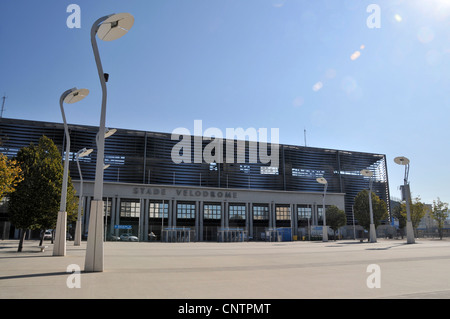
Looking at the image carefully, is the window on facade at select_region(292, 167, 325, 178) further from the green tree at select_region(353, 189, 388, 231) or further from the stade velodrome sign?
the green tree at select_region(353, 189, 388, 231)

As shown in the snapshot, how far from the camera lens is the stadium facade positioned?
5562 cm

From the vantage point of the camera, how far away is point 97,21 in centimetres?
1031

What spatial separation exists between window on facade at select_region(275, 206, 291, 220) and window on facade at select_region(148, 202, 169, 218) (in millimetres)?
21746

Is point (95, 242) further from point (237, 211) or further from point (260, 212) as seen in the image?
point (260, 212)

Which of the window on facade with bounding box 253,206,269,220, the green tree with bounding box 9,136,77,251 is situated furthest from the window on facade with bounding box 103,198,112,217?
the green tree with bounding box 9,136,77,251

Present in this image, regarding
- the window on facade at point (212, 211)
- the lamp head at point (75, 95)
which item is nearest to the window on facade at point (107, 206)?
the window on facade at point (212, 211)

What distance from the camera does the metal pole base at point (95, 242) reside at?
9844 millimetres

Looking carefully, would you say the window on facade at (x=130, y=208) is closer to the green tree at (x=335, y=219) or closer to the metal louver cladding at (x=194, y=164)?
the metal louver cladding at (x=194, y=164)

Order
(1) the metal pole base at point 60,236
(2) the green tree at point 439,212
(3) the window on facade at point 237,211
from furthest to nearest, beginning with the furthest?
1. (3) the window on facade at point 237,211
2. (2) the green tree at point 439,212
3. (1) the metal pole base at point 60,236

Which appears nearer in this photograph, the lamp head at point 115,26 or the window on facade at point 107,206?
the lamp head at point 115,26

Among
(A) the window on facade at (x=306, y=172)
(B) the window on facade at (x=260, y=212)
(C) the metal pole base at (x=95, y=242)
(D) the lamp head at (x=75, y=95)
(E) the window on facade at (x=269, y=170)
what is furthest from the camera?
(A) the window on facade at (x=306, y=172)

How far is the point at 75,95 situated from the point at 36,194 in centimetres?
854

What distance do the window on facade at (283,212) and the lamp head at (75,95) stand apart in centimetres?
5398
